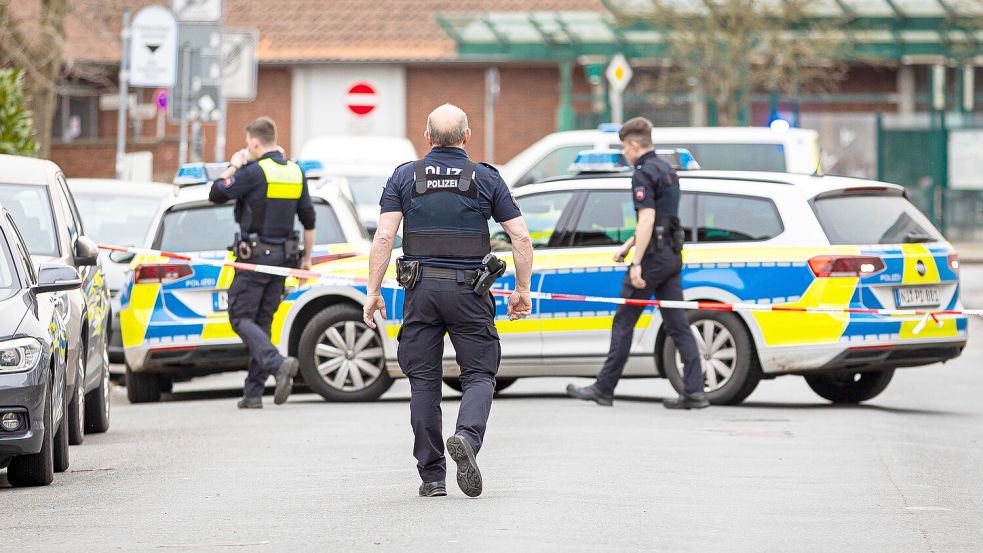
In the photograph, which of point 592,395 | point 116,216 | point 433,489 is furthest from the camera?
point 116,216

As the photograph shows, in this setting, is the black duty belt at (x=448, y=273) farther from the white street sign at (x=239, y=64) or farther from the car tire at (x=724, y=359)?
the white street sign at (x=239, y=64)

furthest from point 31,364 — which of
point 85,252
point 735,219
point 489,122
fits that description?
point 489,122

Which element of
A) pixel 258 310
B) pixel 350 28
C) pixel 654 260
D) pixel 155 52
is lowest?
pixel 258 310

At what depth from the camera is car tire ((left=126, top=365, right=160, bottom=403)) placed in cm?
1448

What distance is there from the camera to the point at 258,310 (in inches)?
518

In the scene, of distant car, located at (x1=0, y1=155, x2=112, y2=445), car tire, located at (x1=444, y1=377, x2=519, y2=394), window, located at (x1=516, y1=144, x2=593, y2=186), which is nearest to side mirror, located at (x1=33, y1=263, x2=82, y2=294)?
distant car, located at (x1=0, y1=155, x2=112, y2=445)

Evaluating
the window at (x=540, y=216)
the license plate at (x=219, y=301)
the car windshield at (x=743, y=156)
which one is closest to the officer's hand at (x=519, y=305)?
the window at (x=540, y=216)

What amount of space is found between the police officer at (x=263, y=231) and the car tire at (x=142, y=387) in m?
1.55

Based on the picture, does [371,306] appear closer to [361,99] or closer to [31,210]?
[31,210]

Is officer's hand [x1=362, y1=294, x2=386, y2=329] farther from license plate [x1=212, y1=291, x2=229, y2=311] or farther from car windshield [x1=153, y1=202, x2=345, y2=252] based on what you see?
car windshield [x1=153, y1=202, x2=345, y2=252]

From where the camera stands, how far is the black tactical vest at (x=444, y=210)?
8.57 meters

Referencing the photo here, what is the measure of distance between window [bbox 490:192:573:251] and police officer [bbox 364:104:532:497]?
15.7 ft

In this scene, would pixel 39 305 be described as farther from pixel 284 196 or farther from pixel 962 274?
pixel 962 274

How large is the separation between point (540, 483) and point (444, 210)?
1.31 m
